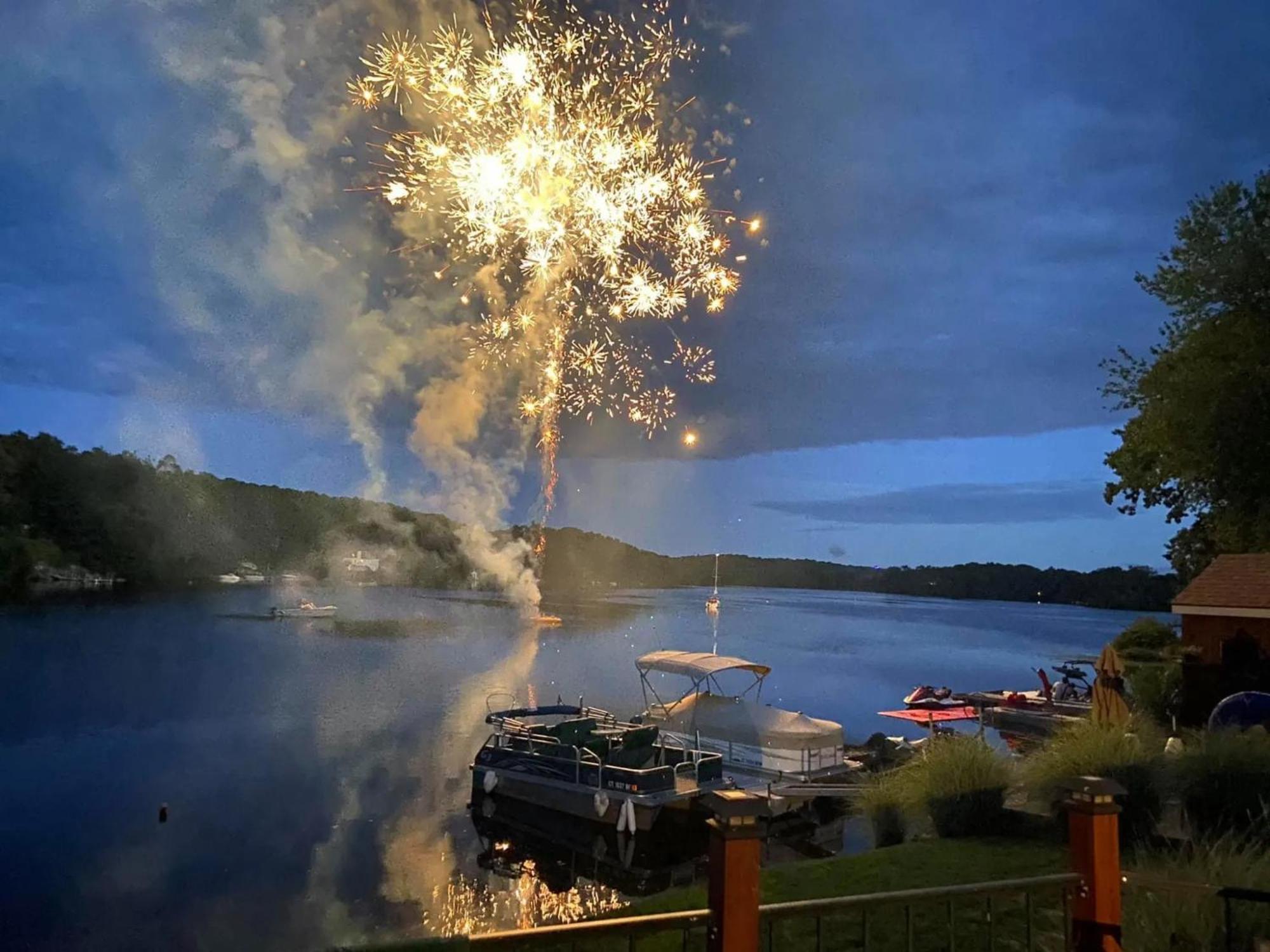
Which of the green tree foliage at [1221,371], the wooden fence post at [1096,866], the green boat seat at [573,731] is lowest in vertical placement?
the green boat seat at [573,731]

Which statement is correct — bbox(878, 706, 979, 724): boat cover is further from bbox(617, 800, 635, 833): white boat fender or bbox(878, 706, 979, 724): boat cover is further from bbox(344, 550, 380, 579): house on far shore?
bbox(344, 550, 380, 579): house on far shore

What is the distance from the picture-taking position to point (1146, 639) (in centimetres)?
2758

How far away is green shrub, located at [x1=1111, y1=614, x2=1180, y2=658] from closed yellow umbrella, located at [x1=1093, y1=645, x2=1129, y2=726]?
31.7 ft

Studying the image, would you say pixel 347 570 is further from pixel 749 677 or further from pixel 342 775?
pixel 342 775

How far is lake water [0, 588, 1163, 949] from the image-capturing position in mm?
17406

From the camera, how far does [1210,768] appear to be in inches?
402

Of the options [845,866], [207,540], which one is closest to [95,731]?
[845,866]

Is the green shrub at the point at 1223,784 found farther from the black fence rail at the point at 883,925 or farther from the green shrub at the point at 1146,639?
the green shrub at the point at 1146,639

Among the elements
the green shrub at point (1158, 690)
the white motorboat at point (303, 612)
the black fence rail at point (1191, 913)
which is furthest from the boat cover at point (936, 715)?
the white motorboat at point (303, 612)

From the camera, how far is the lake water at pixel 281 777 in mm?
17406

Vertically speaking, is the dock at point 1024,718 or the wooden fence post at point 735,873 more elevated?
the wooden fence post at point 735,873

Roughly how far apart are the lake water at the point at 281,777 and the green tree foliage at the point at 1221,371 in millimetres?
14500

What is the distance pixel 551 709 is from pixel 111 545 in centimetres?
8143

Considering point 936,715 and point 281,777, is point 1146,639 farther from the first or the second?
point 281,777
